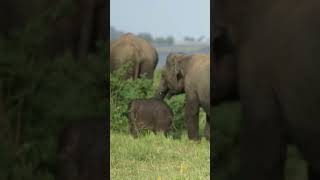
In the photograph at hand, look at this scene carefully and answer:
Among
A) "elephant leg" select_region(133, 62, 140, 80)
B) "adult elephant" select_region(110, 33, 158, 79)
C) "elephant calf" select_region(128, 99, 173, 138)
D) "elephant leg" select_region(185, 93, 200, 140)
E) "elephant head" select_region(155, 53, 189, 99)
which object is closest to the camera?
"elephant calf" select_region(128, 99, 173, 138)

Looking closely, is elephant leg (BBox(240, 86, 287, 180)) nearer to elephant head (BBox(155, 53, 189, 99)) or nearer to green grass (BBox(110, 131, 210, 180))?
green grass (BBox(110, 131, 210, 180))

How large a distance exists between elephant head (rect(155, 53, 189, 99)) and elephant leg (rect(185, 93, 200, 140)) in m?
0.20

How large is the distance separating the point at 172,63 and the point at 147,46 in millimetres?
2112

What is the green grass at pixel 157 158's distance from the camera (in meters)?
3.14

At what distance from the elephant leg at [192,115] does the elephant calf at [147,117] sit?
1.05ft

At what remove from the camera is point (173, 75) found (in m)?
5.25

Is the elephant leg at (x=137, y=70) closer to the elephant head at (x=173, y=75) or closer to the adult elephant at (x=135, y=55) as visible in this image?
the adult elephant at (x=135, y=55)

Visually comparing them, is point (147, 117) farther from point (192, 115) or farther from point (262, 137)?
point (262, 137)

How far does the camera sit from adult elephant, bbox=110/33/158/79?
6916 mm

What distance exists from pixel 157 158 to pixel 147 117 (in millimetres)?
988

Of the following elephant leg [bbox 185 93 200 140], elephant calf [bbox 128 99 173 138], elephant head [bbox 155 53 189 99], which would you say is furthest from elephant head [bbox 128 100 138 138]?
elephant head [bbox 155 53 189 99]
